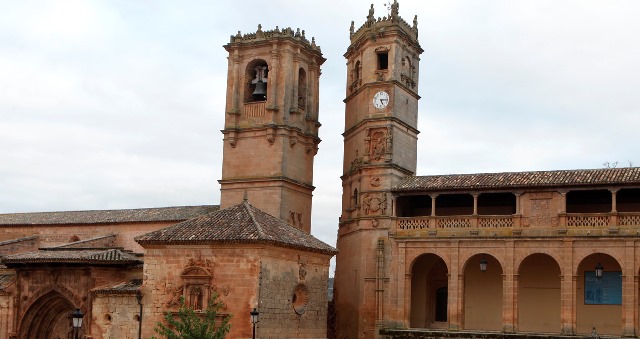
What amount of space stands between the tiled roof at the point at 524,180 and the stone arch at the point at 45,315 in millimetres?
15698

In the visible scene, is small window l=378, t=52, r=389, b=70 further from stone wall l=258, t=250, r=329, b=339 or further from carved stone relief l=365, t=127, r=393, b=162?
stone wall l=258, t=250, r=329, b=339

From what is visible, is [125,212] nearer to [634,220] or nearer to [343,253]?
[343,253]

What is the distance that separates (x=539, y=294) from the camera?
1607 inches

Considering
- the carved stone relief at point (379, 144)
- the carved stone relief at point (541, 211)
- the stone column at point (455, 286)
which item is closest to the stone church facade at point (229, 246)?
the carved stone relief at point (379, 144)

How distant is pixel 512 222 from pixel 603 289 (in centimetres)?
497

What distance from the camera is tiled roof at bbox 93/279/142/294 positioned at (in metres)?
32.4

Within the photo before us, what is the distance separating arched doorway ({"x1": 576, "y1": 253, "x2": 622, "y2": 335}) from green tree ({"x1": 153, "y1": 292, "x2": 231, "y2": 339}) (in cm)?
1705

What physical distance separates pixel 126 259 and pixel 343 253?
1279 cm

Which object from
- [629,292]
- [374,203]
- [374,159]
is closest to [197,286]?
[374,203]

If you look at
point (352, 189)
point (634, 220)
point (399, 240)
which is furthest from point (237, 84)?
point (634, 220)

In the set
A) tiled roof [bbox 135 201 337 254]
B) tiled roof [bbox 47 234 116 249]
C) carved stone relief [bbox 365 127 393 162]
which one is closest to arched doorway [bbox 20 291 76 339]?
tiled roof [bbox 47 234 116 249]

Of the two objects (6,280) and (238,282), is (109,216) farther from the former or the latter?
(238,282)

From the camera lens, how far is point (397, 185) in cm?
4228

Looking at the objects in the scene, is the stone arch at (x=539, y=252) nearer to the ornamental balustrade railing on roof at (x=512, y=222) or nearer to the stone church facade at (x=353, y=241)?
the stone church facade at (x=353, y=241)
